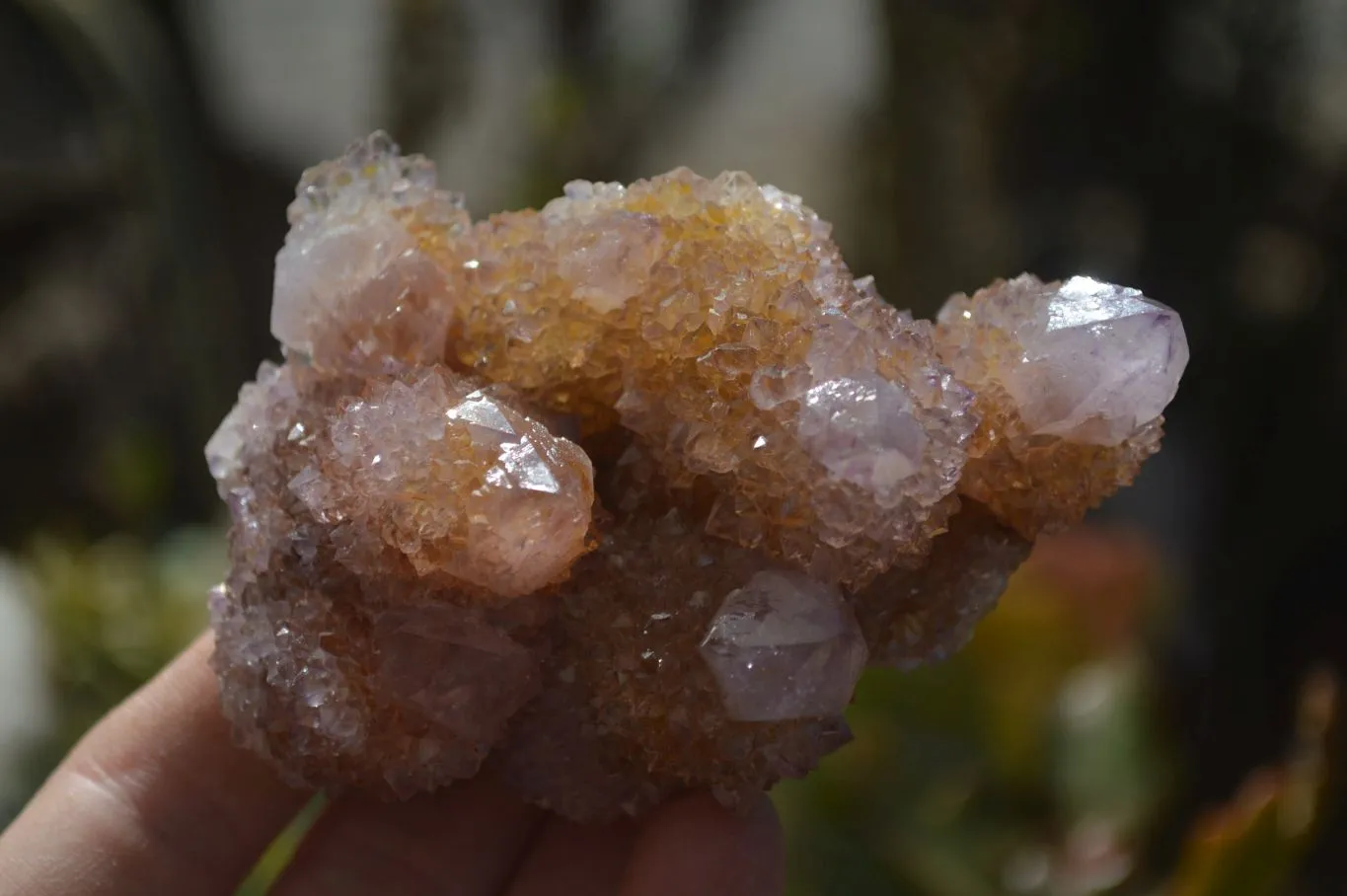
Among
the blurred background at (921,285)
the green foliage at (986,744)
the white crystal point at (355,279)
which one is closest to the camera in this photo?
the white crystal point at (355,279)

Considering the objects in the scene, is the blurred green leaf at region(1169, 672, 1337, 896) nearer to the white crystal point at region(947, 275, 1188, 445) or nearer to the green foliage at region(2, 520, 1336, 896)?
the green foliage at region(2, 520, 1336, 896)

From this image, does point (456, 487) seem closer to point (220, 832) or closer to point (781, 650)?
point (781, 650)

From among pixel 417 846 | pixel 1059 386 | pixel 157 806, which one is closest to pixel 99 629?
pixel 157 806

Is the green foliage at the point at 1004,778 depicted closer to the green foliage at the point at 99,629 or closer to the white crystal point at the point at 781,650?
the white crystal point at the point at 781,650

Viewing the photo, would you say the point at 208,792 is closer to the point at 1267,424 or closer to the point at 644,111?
the point at 1267,424

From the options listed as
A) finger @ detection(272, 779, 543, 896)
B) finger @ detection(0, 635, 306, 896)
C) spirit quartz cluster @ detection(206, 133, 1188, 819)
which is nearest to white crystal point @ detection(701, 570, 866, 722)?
spirit quartz cluster @ detection(206, 133, 1188, 819)

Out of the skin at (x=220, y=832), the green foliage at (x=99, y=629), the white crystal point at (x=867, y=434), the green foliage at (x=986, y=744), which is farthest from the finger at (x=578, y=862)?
the green foliage at (x=99, y=629)
